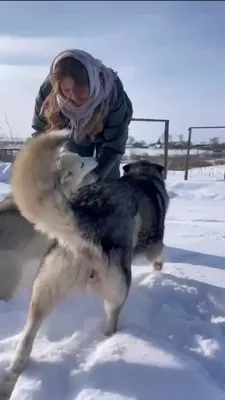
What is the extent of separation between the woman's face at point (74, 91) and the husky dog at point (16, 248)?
86cm

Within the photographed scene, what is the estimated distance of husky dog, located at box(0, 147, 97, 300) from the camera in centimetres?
314

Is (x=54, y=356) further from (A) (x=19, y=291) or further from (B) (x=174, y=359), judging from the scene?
(A) (x=19, y=291)

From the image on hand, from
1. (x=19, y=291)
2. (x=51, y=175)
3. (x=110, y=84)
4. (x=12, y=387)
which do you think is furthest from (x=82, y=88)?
(x=12, y=387)

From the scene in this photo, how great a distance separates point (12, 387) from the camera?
218 centimetres

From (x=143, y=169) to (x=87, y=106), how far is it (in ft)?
2.84

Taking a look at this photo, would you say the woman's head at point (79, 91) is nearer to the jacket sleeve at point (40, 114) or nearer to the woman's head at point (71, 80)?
the woman's head at point (71, 80)

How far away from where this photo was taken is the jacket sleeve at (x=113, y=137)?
3.55 meters

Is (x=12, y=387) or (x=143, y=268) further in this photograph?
(x=143, y=268)

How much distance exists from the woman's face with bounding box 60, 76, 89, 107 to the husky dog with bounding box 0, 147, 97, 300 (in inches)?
33.7

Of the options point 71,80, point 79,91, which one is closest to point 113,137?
point 79,91

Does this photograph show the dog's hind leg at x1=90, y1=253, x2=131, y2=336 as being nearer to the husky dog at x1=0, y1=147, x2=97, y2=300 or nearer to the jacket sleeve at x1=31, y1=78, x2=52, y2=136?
the husky dog at x1=0, y1=147, x2=97, y2=300

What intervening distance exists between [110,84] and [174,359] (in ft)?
6.99

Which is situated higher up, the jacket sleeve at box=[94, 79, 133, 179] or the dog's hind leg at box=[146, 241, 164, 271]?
the jacket sleeve at box=[94, 79, 133, 179]

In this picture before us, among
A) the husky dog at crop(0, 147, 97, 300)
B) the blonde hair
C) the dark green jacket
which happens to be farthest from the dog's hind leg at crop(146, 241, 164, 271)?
the blonde hair
